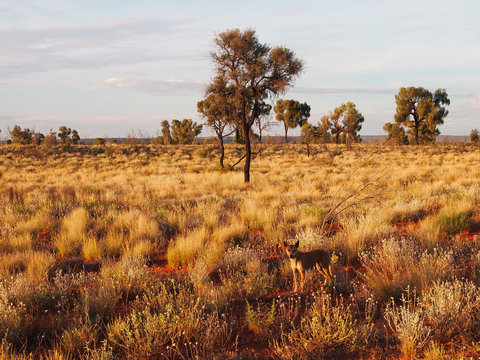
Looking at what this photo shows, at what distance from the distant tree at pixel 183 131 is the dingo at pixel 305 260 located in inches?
2620

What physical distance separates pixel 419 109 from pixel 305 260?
61737 millimetres

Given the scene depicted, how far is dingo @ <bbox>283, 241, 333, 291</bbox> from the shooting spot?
15.1ft

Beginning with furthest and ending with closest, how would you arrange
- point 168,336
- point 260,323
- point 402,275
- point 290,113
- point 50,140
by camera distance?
point 290,113
point 50,140
point 402,275
point 260,323
point 168,336

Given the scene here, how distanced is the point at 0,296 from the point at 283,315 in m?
3.47

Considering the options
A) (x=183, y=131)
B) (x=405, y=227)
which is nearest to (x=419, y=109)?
(x=183, y=131)

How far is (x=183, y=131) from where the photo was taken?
7244 cm

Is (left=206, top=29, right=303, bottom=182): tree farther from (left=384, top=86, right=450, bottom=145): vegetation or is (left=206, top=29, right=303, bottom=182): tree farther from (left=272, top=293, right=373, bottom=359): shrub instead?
(left=384, top=86, right=450, bottom=145): vegetation

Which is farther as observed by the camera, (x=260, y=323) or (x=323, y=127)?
(x=323, y=127)

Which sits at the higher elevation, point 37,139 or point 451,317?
point 37,139

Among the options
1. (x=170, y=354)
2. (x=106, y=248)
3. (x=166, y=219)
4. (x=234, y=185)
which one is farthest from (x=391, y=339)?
(x=234, y=185)

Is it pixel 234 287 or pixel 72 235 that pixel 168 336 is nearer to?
pixel 234 287

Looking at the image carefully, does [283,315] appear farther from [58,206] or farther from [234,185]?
[234,185]

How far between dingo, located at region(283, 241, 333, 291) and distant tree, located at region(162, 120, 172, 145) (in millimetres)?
69175

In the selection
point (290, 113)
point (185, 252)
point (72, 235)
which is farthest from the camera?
point (290, 113)
